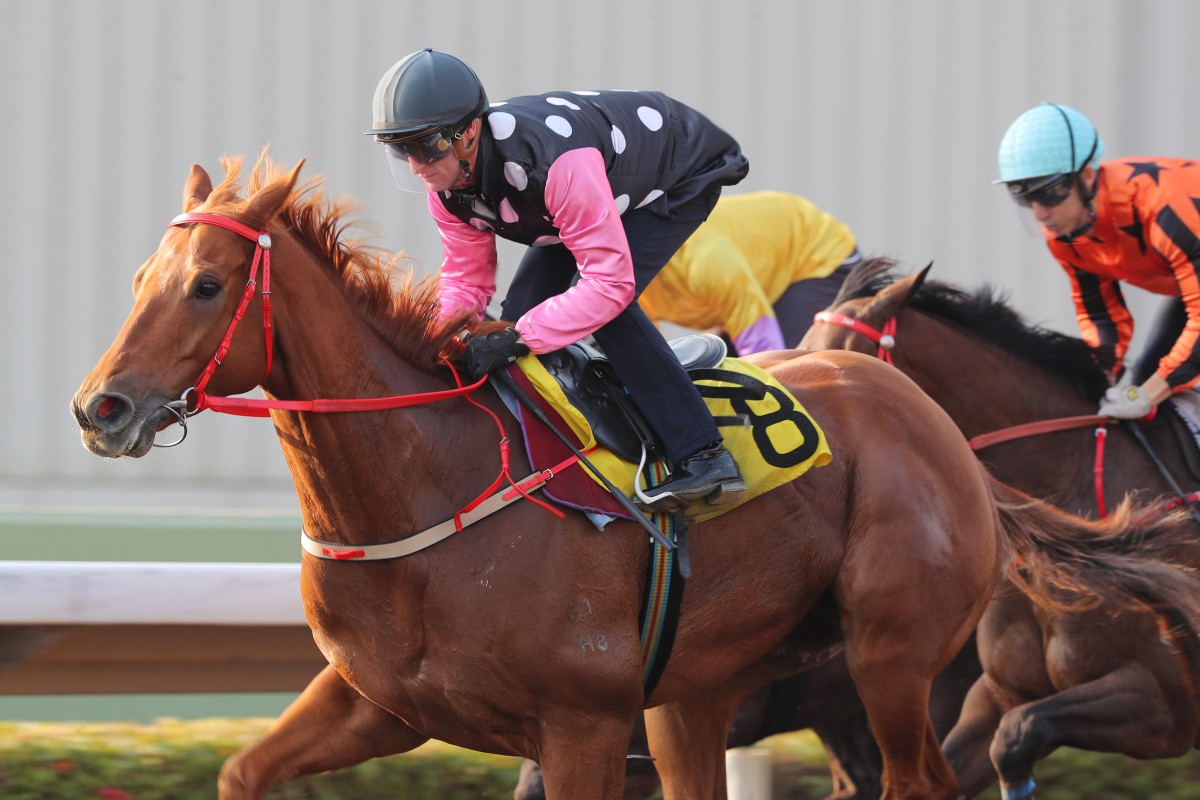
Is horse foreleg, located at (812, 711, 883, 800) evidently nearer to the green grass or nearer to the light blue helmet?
the green grass

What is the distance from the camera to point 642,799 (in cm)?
399

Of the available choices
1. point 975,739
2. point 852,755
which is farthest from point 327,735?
point 975,739

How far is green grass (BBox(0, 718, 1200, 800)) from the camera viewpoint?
4.25m

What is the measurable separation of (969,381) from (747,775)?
1361 mm

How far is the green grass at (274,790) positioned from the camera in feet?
13.9

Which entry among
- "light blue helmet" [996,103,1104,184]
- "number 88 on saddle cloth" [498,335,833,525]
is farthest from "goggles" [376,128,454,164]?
"light blue helmet" [996,103,1104,184]

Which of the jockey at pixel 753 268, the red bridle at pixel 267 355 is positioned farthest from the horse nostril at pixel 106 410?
the jockey at pixel 753 268

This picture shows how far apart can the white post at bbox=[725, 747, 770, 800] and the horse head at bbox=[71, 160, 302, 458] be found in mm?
2192

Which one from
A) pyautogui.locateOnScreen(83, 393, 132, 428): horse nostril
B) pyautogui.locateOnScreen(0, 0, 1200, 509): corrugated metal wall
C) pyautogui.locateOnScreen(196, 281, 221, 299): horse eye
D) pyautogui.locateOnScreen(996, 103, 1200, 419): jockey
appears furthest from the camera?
pyautogui.locateOnScreen(0, 0, 1200, 509): corrugated metal wall

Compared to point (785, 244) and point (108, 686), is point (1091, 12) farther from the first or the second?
point (108, 686)

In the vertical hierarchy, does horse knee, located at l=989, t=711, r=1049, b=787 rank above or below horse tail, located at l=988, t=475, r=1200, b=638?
below

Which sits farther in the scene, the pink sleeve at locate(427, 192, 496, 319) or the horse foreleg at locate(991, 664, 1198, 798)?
the horse foreleg at locate(991, 664, 1198, 798)

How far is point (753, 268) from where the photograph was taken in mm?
5641

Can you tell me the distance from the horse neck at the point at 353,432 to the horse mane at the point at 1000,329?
200 centimetres
